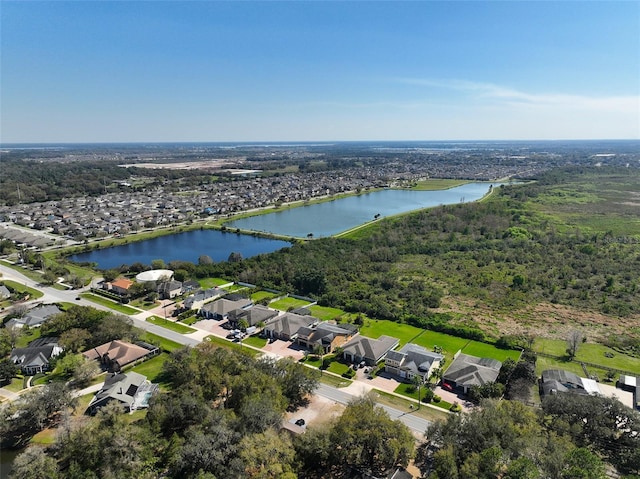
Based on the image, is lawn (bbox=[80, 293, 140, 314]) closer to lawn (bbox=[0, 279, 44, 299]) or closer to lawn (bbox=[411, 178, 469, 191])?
lawn (bbox=[0, 279, 44, 299])

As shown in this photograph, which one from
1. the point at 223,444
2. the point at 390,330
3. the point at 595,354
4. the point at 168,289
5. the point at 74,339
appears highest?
the point at 223,444

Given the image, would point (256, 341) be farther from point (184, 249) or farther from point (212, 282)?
point (184, 249)

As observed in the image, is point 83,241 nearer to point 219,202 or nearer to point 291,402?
point 219,202

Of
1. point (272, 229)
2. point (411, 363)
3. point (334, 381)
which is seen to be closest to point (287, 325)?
point (334, 381)

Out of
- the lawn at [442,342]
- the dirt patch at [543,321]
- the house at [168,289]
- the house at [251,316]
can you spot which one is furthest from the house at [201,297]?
the dirt patch at [543,321]

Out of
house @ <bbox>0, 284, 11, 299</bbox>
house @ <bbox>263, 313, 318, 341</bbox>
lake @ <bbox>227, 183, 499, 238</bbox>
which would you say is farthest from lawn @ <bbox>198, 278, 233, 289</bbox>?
lake @ <bbox>227, 183, 499, 238</bbox>
